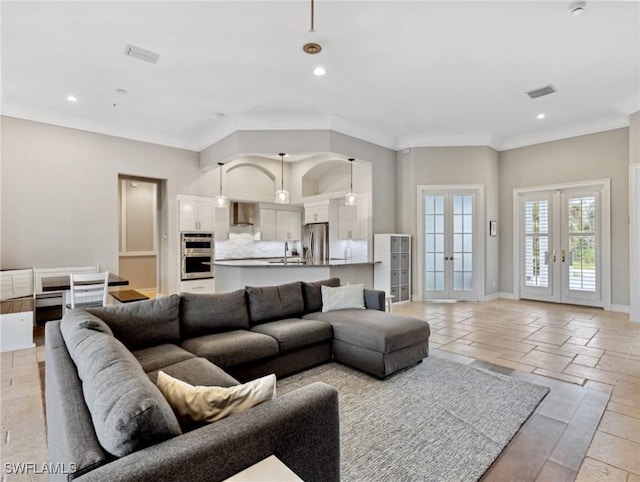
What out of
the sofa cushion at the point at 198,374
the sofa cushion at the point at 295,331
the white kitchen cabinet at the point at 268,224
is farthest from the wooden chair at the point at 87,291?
the white kitchen cabinet at the point at 268,224

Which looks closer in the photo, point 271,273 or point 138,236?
point 271,273

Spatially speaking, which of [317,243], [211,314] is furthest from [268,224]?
[211,314]

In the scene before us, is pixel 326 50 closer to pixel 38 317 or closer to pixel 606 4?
pixel 606 4

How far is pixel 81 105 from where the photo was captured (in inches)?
200

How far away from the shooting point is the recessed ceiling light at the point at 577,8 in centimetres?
295

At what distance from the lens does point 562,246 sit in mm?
6375

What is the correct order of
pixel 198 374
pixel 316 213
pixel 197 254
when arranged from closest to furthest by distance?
pixel 198 374
pixel 197 254
pixel 316 213

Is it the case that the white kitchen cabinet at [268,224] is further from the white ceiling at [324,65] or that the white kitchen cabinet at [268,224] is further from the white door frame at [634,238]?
the white door frame at [634,238]

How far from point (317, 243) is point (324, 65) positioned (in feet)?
15.2

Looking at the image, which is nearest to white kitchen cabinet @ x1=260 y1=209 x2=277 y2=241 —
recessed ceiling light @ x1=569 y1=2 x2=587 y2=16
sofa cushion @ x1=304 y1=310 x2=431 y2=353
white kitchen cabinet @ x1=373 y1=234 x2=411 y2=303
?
white kitchen cabinet @ x1=373 y1=234 x2=411 y2=303

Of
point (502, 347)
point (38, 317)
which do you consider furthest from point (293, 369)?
point (38, 317)

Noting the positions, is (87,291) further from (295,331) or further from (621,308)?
(621,308)

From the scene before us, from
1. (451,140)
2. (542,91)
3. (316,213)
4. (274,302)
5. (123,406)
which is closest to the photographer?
(123,406)

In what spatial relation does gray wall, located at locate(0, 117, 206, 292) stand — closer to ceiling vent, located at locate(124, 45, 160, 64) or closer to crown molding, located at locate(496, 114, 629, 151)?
ceiling vent, located at locate(124, 45, 160, 64)
